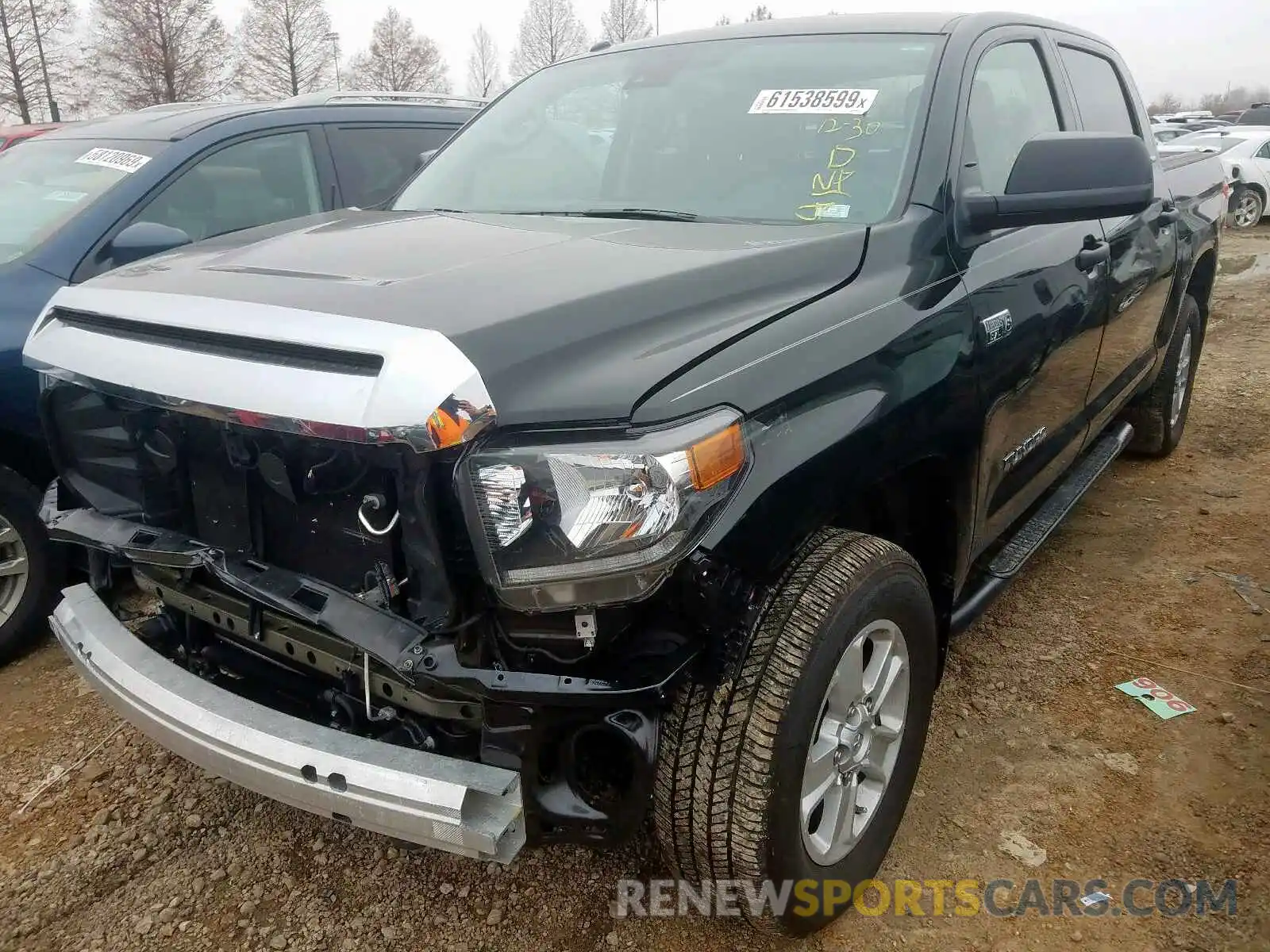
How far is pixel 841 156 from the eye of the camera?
2477mm

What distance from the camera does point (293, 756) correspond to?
5.62 ft

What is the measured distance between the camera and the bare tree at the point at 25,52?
107 ft

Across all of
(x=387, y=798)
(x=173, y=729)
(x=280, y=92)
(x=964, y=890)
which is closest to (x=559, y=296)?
(x=387, y=798)

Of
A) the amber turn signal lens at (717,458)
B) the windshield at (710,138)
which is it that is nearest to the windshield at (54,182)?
the windshield at (710,138)

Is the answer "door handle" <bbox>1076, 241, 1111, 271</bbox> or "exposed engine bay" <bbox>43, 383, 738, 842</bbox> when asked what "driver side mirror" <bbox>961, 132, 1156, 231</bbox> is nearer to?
"door handle" <bbox>1076, 241, 1111, 271</bbox>

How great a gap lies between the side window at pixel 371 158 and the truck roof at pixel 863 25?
169 cm

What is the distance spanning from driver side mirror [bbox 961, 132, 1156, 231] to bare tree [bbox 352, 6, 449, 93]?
39.5m

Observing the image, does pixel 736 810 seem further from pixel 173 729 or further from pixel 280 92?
pixel 280 92

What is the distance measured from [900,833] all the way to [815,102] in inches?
75.7

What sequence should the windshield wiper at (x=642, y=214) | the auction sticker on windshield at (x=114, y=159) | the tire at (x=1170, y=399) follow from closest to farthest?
the windshield wiper at (x=642, y=214) < the auction sticker on windshield at (x=114, y=159) < the tire at (x=1170, y=399)

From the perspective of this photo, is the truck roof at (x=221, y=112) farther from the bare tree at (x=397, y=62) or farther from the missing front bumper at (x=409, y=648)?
the bare tree at (x=397, y=62)

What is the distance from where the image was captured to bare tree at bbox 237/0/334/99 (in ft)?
112

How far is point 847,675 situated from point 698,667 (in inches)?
18.1

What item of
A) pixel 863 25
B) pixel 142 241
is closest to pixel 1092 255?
pixel 863 25
